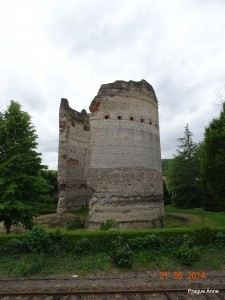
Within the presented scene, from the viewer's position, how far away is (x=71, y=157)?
2453cm

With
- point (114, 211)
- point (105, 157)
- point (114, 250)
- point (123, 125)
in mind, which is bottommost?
point (114, 250)

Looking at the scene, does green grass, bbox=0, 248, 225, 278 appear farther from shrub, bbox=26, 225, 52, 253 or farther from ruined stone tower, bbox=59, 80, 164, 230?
ruined stone tower, bbox=59, 80, 164, 230

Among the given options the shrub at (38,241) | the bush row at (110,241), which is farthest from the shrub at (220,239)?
the shrub at (38,241)

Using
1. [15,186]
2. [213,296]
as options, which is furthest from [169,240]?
[15,186]

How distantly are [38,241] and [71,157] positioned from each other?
1298 cm

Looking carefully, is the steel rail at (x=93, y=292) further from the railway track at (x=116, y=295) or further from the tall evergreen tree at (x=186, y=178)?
the tall evergreen tree at (x=186, y=178)

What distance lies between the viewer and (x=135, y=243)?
1216cm

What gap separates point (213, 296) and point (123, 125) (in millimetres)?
12386

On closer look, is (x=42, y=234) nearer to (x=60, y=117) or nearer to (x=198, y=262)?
(x=198, y=262)

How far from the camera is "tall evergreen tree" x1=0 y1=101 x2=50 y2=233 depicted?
1494 cm

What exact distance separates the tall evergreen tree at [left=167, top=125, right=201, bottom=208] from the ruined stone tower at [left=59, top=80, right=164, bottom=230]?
17196 millimetres

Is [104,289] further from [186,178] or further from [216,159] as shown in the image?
[186,178]

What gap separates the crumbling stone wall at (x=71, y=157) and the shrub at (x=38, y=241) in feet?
29.7

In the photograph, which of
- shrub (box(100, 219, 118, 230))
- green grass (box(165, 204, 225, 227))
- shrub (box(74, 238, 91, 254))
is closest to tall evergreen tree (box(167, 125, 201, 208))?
green grass (box(165, 204, 225, 227))
